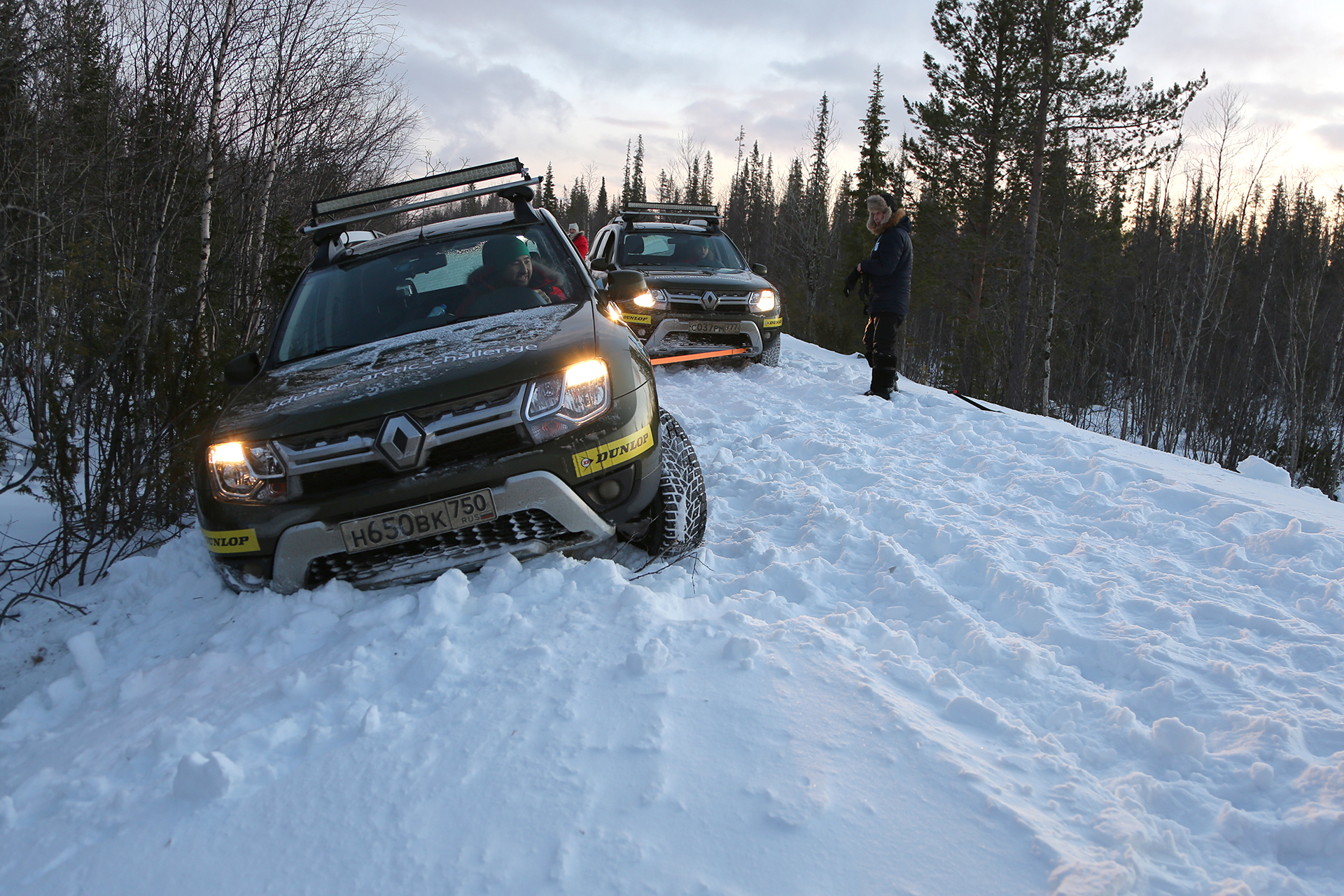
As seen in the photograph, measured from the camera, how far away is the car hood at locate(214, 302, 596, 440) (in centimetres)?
264

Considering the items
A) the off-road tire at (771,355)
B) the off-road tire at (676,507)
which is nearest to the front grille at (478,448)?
the off-road tire at (676,507)

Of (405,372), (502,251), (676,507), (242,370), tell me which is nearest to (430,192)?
(502,251)

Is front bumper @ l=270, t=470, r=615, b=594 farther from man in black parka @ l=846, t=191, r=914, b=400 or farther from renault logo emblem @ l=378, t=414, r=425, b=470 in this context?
man in black parka @ l=846, t=191, r=914, b=400

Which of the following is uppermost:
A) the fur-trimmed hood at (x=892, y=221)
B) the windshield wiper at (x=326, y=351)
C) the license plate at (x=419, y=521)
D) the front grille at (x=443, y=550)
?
the fur-trimmed hood at (x=892, y=221)

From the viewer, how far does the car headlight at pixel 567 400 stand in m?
2.68

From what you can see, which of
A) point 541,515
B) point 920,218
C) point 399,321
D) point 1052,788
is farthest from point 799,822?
point 920,218

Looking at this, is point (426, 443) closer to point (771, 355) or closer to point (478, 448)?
point (478, 448)

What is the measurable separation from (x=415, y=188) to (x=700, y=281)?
4424 millimetres

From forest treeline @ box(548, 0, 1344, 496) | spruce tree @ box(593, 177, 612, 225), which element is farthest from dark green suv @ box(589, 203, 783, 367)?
spruce tree @ box(593, 177, 612, 225)

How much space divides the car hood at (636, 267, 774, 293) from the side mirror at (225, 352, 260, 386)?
4.97 metres

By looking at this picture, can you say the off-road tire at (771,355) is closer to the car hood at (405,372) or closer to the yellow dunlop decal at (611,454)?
the car hood at (405,372)

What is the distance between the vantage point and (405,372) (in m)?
2.81

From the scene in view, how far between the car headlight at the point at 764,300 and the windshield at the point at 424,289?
170 inches

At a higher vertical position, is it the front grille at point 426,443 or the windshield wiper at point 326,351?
the windshield wiper at point 326,351
